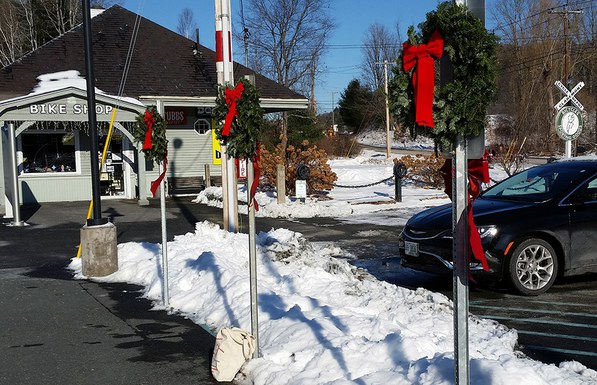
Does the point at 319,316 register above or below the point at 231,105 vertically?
below

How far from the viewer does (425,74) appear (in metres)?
3.15

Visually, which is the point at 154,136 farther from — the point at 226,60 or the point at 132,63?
the point at 132,63

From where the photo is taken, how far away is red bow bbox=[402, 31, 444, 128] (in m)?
3.12

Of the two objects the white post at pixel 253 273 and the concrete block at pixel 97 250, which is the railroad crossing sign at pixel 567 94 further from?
the white post at pixel 253 273

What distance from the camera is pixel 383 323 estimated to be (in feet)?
19.3

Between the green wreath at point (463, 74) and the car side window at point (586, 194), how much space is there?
564cm

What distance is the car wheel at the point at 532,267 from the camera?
7.82m

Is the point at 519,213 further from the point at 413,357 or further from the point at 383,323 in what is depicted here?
the point at 413,357

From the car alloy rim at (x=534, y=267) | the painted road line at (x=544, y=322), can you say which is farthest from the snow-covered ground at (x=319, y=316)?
the car alloy rim at (x=534, y=267)

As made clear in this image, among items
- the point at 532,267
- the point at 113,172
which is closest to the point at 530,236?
the point at 532,267

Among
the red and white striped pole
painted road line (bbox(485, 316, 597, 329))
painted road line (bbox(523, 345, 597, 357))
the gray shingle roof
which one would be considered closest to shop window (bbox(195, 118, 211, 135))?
the gray shingle roof

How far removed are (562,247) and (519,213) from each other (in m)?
0.67

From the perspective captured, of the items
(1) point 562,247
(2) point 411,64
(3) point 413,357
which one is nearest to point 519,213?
(1) point 562,247

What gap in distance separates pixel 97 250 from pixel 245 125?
486 cm
